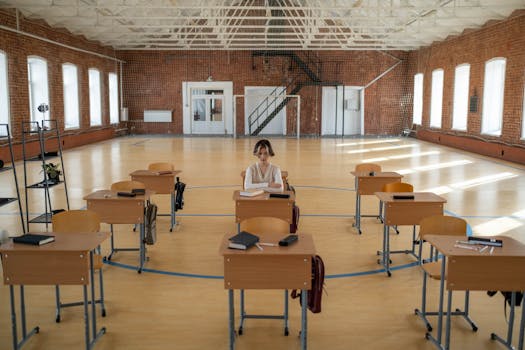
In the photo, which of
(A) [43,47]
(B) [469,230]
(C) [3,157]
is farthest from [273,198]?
(A) [43,47]

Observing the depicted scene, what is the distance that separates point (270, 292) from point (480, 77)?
1572 cm

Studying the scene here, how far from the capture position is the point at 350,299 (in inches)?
201

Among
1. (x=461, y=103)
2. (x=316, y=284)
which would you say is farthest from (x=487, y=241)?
(x=461, y=103)

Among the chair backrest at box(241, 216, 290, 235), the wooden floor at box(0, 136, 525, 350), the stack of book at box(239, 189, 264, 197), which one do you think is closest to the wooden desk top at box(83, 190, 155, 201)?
the wooden floor at box(0, 136, 525, 350)

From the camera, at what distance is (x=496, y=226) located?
A: 792 cm

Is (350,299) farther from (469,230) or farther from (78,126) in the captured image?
(78,126)

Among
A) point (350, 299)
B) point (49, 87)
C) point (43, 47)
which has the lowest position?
point (350, 299)

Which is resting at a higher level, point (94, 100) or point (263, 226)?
point (94, 100)

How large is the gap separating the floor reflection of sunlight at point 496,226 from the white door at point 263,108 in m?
18.7

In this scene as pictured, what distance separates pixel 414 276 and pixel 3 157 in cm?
1309

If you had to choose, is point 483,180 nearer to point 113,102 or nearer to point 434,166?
point 434,166

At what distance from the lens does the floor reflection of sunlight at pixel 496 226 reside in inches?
297

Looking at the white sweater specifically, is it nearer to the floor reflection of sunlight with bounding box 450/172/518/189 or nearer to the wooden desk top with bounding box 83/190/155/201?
the wooden desk top with bounding box 83/190/155/201

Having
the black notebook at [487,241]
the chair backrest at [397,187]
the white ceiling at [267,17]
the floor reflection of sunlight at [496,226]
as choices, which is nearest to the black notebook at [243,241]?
the black notebook at [487,241]
